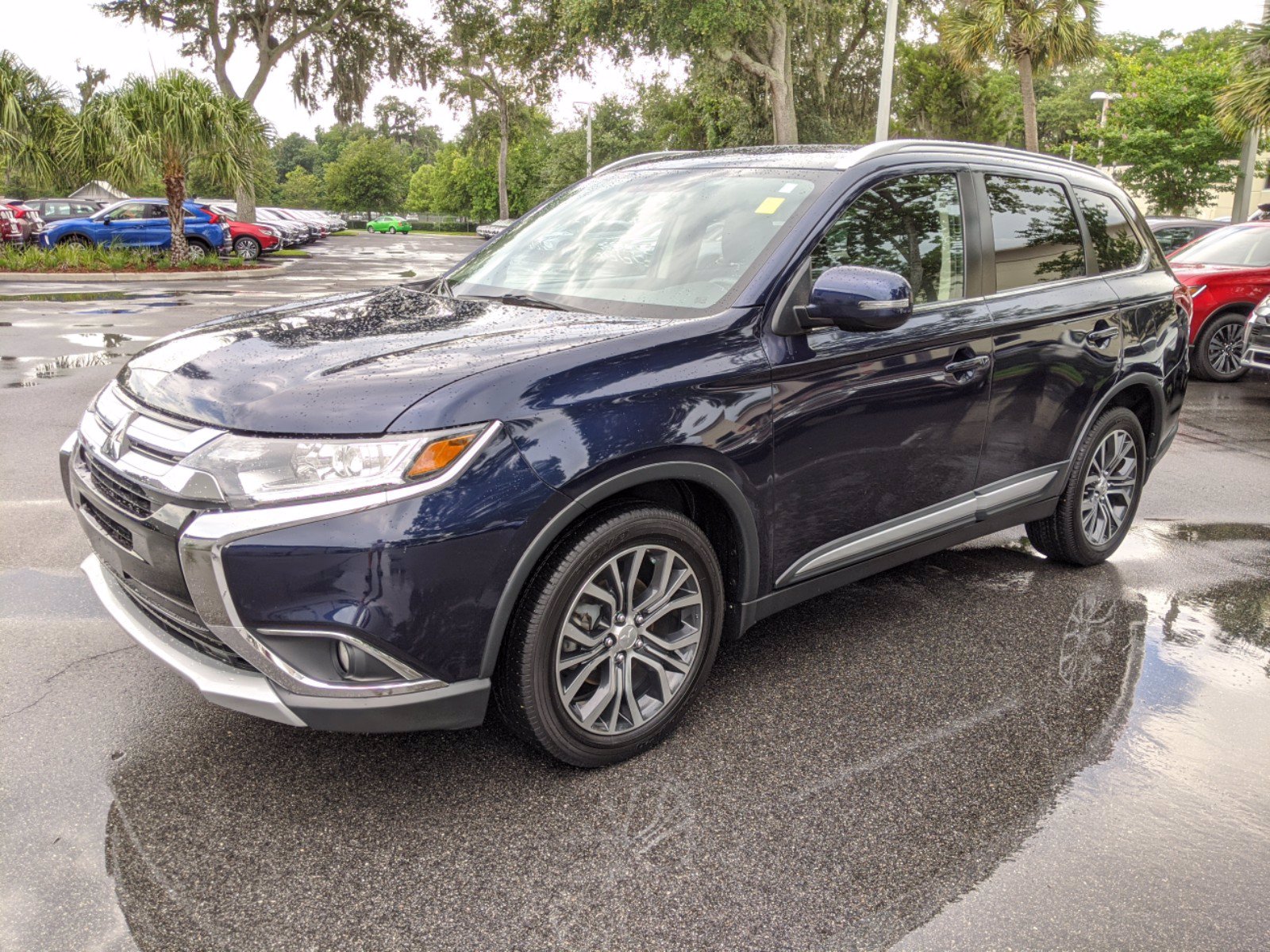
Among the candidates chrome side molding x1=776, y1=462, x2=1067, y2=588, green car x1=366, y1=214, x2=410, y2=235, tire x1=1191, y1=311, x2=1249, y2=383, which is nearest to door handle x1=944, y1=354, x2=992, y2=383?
chrome side molding x1=776, y1=462, x2=1067, y2=588

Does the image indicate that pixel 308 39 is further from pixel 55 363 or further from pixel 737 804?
pixel 737 804

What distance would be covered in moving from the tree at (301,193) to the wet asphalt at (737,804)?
102996 mm

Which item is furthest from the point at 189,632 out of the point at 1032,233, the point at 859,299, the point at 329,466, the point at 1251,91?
the point at 1251,91

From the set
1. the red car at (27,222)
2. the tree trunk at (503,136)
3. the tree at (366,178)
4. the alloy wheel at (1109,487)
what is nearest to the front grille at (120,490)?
the alloy wheel at (1109,487)

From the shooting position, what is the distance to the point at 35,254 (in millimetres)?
22141

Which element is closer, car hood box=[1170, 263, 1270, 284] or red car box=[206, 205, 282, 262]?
car hood box=[1170, 263, 1270, 284]

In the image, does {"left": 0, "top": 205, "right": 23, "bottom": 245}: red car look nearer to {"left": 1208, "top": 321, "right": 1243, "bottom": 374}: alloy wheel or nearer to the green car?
{"left": 1208, "top": 321, "right": 1243, "bottom": 374}: alloy wheel

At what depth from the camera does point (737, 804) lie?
294 cm

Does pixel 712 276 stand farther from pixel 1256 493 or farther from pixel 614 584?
pixel 1256 493

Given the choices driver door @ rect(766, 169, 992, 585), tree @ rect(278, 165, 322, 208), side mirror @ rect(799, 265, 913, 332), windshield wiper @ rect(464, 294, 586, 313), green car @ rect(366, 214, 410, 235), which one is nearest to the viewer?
side mirror @ rect(799, 265, 913, 332)

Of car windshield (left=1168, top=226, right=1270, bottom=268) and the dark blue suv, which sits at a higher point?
car windshield (left=1168, top=226, right=1270, bottom=268)

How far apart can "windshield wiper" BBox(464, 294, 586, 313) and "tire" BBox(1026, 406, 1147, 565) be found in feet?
8.35

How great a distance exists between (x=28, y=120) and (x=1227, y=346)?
77.3 ft

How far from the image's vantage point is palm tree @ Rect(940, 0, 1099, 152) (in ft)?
80.0
